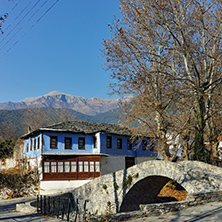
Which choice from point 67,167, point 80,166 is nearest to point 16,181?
point 67,167

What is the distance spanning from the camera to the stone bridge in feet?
40.2

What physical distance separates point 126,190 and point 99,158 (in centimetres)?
1794

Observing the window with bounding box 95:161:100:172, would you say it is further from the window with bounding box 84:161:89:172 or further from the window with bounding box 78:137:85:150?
the window with bounding box 78:137:85:150

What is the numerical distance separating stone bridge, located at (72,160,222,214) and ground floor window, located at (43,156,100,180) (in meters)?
12.6

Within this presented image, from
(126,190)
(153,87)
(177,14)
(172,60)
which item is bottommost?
(126,190)

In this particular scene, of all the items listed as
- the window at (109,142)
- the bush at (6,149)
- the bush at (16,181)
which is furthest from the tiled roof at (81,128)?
the bush at (6,149)

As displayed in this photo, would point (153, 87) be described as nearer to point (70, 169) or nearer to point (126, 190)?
point (126, 190)

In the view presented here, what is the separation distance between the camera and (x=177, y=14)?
1800 cm

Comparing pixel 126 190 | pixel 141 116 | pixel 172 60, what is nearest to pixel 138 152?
pixel 141 116

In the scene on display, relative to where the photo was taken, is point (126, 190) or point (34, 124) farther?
point (34, 124)

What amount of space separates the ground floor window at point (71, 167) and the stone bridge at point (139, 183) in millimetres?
12575

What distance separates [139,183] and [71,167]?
18138 mm

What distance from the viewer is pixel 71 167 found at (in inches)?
1280

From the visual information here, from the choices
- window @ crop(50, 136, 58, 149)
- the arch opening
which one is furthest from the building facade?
the arch opening
